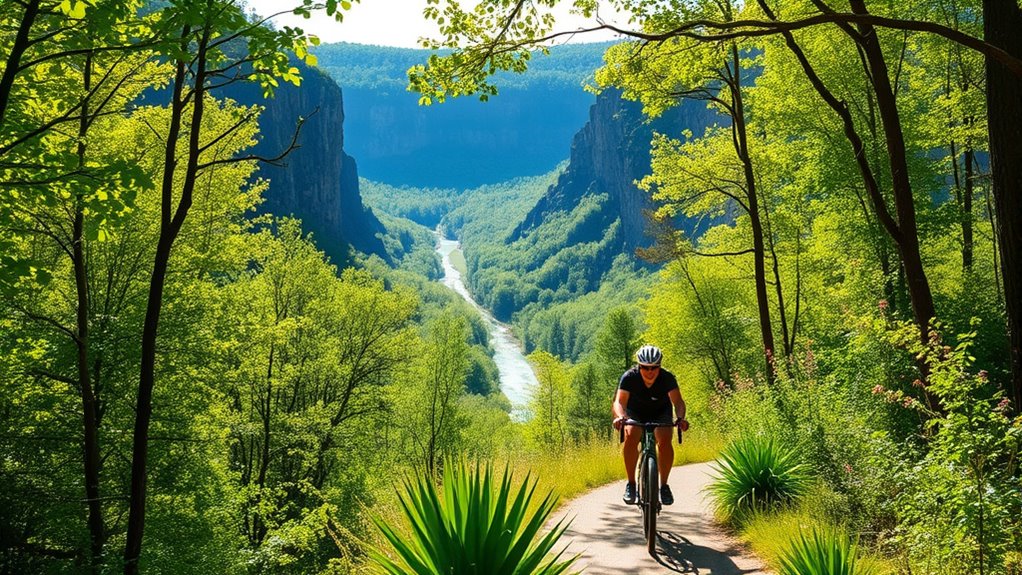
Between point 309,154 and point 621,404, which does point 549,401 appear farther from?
point 309,154

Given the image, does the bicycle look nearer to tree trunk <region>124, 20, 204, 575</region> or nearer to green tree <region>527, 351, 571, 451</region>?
tree trunk <region>124, 20, 204, 575</region>

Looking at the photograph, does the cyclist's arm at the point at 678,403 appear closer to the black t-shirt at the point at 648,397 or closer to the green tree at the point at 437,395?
the black t-shirt at the point at 648,397

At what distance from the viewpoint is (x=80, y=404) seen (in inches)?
488

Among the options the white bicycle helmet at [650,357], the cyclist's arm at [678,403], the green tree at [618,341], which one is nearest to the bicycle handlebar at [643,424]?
the cyclist's arm at [678,403]

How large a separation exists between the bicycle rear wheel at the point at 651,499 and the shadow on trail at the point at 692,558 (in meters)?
0.16

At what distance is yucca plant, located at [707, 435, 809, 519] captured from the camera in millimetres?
→ 7172

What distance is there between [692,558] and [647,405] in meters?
1.50

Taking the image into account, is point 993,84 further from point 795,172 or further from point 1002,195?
point 795,172

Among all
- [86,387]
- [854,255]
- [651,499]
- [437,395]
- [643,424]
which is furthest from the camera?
[437,395]

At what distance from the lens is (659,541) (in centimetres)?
679

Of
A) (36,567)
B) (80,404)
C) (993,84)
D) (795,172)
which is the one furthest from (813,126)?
(36,567)

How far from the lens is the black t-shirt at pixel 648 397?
22.2 ft

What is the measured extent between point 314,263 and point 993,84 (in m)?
23.4

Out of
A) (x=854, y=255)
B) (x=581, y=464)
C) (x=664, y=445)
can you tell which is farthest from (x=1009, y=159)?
(x=854, y=255)
